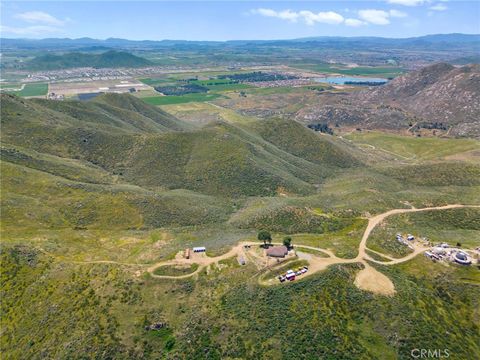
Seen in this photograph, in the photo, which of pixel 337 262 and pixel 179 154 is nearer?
pixel 337 262

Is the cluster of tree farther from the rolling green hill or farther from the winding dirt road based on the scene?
the rolling green hill

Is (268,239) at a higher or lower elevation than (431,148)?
higher

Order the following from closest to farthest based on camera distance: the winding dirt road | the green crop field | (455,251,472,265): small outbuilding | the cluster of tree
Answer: the winding dirt road
(455,251,472,265): small outbuilding
the cluster of tree
the green crop field

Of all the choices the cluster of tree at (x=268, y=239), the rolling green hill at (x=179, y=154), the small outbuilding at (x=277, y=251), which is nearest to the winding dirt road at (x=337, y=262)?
the cluster of tree at (x=268, y=239)

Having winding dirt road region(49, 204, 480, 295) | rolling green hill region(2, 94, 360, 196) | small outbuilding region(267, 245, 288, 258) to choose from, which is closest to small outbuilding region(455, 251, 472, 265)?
winding dirt road region(49, 204, 480, 295)

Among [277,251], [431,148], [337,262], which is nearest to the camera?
[337,262]

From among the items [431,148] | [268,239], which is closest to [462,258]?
[268,239]

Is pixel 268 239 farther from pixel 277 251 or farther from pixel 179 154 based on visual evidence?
pixel 179 154

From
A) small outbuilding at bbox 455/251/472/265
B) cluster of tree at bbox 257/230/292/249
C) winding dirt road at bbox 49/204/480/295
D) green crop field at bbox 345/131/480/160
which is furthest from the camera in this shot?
green crop field at bbox 345/131/480/160

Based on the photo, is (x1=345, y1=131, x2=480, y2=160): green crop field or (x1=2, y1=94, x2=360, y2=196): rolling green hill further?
(x1=345, y1=131, x2=480, y2=160): green crop field

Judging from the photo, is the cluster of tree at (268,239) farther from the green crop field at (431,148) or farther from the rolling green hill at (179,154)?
the green crop field at (431,148)
